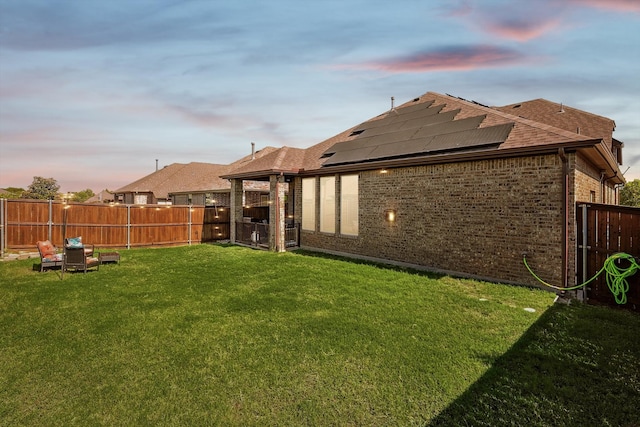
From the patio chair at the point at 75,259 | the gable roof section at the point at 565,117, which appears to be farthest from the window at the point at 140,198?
the gable roof section at the point at 565,117

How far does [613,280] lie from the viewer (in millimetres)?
6309

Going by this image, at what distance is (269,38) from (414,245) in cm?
820

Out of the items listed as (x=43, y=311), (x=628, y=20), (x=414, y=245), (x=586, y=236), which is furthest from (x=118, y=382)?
(x=628, y=20)

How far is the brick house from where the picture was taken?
7434 millimetres

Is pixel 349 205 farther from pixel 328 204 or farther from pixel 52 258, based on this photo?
pixel 52 258

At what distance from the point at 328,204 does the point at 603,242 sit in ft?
29.7

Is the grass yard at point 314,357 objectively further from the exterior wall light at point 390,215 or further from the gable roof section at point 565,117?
the gable roof section at point 565,117

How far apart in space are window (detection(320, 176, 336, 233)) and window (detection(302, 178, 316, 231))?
0.52 meters

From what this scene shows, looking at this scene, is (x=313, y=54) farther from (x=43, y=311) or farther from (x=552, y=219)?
(x=43, y=311)

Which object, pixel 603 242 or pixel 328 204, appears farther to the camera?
pixel 328 204

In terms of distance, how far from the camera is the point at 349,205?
41.0 feet

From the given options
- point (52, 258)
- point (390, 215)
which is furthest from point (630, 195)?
point (52, 258)

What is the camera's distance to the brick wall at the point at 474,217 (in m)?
7.47

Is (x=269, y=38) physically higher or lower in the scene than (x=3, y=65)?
higher
